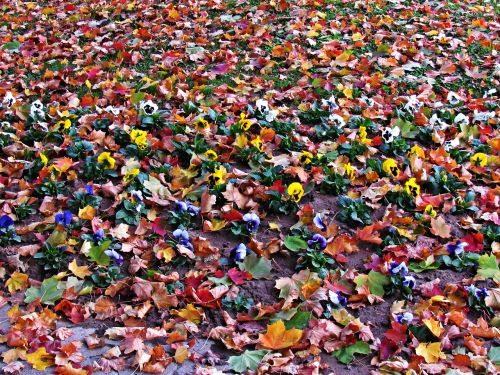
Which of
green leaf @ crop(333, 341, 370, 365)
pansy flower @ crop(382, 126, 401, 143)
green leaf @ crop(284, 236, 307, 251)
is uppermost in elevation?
pansy flower @ crop(382, 126, 401, 143)

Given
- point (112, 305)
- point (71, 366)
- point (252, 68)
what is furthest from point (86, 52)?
point (71, 366)

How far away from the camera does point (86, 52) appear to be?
19.6 ft

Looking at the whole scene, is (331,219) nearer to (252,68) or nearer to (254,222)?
(254,222)

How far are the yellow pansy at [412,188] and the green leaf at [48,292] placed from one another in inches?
82.7

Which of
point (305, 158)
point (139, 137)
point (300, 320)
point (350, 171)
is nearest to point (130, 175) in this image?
point (139, 137)

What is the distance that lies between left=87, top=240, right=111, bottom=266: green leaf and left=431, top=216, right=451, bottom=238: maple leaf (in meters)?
1.85

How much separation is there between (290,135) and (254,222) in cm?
113

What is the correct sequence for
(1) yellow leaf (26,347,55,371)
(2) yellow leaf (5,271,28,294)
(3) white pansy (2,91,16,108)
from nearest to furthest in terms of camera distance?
(1) yellow leaf (26,347,55,371) < (2) yellow leaf (5,271,28,294) < (3) white pansy (2,91,16,108)

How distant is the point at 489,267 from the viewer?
3332mm

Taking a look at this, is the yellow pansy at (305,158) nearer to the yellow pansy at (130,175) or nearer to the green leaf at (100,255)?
the yellow pansy at (130,175)

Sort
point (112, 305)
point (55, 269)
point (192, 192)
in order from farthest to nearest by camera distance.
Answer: point (192, 192)
point (55, 269)
point (112, 305)

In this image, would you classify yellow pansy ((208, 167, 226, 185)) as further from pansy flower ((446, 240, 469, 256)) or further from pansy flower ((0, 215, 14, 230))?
pansy flower ((446, 240, 469, 256))

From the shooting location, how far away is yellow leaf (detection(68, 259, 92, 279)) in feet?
10.6

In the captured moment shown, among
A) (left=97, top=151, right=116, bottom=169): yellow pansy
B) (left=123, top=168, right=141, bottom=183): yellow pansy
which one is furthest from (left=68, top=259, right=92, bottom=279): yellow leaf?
(left=97, top=151, right=116, bottom=169): yellow pansy
